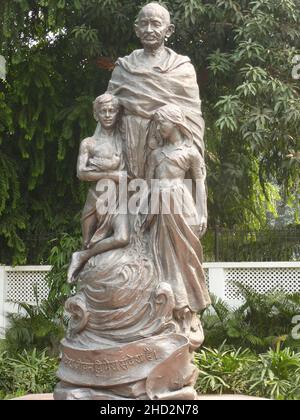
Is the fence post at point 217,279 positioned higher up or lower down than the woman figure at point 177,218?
lower down

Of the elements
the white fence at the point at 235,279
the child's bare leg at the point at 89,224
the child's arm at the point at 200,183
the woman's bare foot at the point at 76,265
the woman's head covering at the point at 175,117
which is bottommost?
the white fence at the point at 235,279

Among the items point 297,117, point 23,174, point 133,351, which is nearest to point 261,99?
point 297,117

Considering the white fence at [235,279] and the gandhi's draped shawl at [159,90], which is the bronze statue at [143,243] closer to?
the gandhi's draped shawl at [159,90]

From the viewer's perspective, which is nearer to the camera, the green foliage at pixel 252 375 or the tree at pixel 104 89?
the green foliage at pixel 252 375

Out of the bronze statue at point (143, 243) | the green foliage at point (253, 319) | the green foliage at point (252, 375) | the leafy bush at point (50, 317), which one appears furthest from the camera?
the leafy bush at point (50, 317)

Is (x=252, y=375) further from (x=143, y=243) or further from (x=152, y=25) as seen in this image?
(x=152, y=25)

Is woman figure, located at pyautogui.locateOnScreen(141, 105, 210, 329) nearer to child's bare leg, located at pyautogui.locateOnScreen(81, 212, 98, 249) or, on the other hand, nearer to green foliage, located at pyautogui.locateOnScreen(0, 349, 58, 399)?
child's bare leg, located at pyautogui.locateOnScreen(81, 212, 98, 249)

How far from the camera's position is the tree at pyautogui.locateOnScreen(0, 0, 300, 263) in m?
11.4

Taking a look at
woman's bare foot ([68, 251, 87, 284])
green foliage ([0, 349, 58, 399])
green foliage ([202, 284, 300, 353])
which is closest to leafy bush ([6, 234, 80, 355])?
green foliage ([0, 349, 58, 399])

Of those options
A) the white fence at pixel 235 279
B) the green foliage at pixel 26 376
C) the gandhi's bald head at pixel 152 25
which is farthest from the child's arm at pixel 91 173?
the white fence at pixel 235 279

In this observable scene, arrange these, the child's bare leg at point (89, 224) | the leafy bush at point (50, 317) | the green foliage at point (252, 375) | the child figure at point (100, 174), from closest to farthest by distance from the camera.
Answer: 1. the child figure at point (100, 174)
2. the child's bare leg at point (89, 224)
3. the green foliage at point (252, 375)
4. the leafy bush at point (50, 317)

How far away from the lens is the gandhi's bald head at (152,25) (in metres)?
7.36
